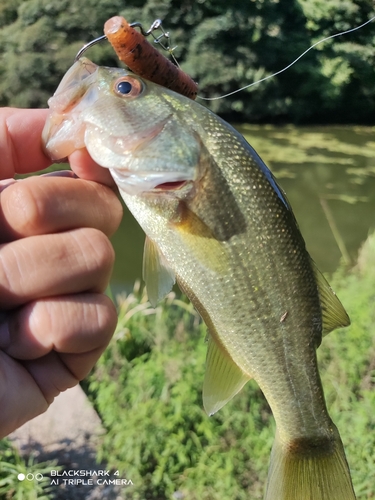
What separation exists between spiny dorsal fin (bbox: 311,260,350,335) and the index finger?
0.87 meters

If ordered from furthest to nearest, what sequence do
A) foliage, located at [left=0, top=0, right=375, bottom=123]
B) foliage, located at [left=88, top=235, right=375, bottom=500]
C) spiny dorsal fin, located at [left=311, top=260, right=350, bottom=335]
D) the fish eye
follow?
foliage, located at [left=0, top=0, right=375, bottom=123] < foliage, located at [left=88, top=235, right=375, bottom=500] < spiny dorsal fin, located at [left=311, top=260, right=350, bottom=335] < the fish eye

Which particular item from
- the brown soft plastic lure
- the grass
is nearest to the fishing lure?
the brown soft plastic lure

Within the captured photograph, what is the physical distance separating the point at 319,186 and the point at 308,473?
12126mm

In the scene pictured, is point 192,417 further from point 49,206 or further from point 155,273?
point 49,206

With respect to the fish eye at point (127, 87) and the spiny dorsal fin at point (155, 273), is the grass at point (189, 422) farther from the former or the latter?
the fish eye at point (127, 87)

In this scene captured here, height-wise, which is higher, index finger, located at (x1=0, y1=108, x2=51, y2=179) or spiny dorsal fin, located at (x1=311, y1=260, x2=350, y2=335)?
index finger, located at (x1=0, y1=108, x2=51, y2=179)

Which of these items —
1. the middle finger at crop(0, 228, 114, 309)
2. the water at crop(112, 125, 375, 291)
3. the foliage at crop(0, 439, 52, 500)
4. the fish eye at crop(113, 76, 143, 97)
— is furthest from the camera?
the water at crop(112, 125, 375, 291)

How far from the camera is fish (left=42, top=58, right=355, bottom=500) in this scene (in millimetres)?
1195

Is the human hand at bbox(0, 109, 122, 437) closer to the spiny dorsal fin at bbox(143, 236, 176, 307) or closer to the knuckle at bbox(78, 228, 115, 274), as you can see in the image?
the knuckle at bbox(78, 228, 115, 274)

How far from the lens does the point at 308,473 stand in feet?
4.50

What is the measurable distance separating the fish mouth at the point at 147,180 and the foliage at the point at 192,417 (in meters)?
2.18

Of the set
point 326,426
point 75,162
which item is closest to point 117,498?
point 326,426

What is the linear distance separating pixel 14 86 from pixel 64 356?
15179mm

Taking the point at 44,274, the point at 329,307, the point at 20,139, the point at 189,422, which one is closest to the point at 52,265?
the point at 44,274
